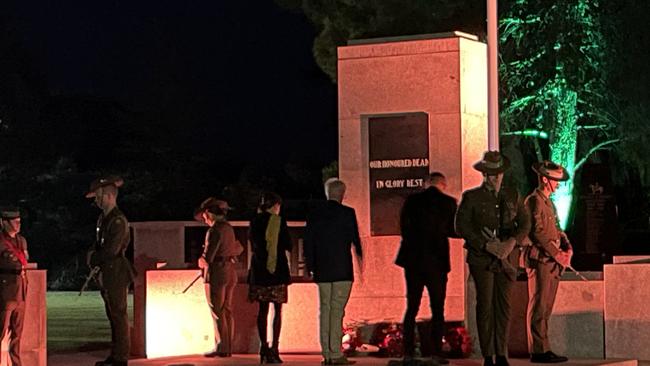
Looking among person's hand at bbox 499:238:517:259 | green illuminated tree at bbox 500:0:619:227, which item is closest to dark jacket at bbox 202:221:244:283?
person's hand at bbox 499:238:517:259

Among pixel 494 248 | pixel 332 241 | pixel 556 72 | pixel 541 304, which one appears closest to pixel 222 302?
pixel 332 241

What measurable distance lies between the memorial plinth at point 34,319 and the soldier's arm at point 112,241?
2409mm

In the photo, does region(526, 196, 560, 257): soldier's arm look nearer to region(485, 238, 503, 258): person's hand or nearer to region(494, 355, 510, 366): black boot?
region(485, 238, 503, 258): person's hand

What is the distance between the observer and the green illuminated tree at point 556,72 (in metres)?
35.2

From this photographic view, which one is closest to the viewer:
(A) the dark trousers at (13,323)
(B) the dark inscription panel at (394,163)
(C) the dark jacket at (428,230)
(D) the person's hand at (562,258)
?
(C) the dark jacket at (428,230)

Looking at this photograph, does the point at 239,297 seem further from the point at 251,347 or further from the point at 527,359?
the point at 527,359

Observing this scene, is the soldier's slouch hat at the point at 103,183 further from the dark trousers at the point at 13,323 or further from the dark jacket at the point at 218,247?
the dark jacket at the point at 218,247

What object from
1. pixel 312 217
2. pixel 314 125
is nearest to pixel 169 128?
pixel 314 125

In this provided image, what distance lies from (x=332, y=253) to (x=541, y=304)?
2.54 m

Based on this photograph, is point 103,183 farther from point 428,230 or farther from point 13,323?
point 428,230

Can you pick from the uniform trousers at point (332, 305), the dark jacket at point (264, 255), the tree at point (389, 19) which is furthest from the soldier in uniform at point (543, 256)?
the tree at point (389, 19)

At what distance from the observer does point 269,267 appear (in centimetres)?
1570

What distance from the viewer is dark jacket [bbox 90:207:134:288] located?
15.2 meters

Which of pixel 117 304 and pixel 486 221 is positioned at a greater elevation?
pixel 486 221
